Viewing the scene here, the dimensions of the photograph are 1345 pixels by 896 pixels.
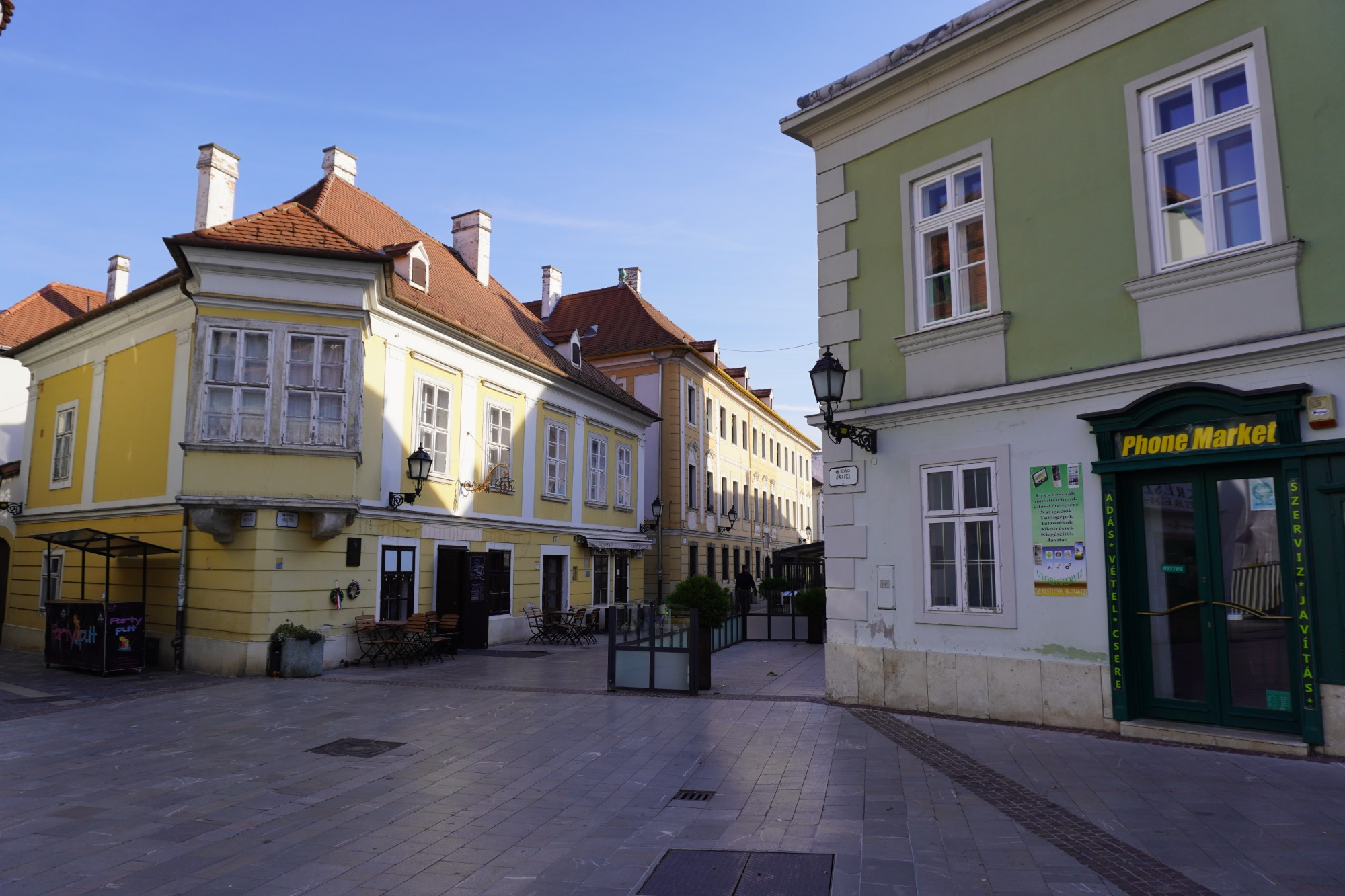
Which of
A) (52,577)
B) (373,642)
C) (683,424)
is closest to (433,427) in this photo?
(373,642)

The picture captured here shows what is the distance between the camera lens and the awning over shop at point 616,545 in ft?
78.1

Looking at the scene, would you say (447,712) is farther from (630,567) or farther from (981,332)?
(630,567)

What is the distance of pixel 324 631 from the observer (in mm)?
15133

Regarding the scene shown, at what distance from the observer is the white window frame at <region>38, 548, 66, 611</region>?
62.8 feet

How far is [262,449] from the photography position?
14.4 m

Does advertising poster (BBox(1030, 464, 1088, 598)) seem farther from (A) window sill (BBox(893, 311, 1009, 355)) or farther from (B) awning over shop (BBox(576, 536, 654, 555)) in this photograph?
(B) awning over shop (BBox(576, 536, 654, 555))

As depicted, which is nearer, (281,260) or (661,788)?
(661,788)

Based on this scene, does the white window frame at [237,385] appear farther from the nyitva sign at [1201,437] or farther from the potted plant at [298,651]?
the nyitva sign at [1201,437]

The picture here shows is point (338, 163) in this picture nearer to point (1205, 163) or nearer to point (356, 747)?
point (356, 747)

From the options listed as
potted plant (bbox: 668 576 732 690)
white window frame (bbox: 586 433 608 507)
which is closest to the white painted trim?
white window frame (bbox: 586 433 608 507)

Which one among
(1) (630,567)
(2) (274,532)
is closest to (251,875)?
(2) (274,532)

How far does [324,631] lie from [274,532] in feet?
6.62

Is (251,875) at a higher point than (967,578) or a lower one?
lower

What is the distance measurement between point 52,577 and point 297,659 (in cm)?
939
